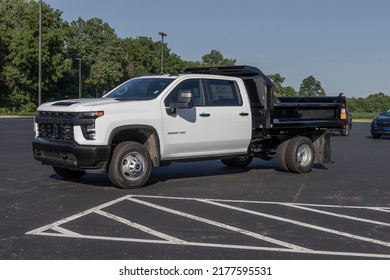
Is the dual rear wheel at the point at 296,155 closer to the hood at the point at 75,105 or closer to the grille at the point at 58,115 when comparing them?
the hood at the point at 75,105

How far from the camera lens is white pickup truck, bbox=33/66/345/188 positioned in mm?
8203

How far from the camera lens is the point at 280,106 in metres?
10.4

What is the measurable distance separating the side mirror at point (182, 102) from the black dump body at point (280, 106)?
208 centimetres

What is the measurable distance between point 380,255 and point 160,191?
4205 mm

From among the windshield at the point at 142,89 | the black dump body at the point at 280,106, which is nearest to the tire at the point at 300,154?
the black dump body at the point at 280,106

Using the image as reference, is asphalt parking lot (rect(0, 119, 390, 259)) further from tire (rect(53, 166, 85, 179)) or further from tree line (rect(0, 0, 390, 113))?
tree line (rect(0, 0, 390, 113))

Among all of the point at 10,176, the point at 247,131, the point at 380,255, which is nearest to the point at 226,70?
the point at 247,131

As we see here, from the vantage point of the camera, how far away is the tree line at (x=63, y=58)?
177ft

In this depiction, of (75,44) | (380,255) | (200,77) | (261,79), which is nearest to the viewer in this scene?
(380,255)

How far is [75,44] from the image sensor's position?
6938 centimetres

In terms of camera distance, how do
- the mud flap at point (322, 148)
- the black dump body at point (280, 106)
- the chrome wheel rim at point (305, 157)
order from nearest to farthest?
the black dump body at point (280, 106) → the chrome wheel rim at point (305, 157) → the mud flap at point (322, 148)

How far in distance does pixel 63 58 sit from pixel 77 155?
53.8 meters
